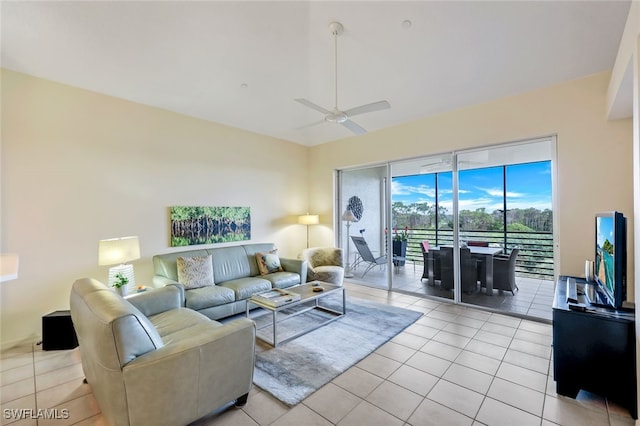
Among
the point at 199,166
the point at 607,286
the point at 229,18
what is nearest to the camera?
the point at 607,286

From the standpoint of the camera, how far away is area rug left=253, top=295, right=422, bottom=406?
7.54 feet

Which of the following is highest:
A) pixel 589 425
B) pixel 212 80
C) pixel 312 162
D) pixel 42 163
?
pixel 212 80

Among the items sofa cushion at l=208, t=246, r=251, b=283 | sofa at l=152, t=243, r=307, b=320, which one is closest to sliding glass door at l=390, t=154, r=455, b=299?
sofa at l=152, t=243, r=307, b=320

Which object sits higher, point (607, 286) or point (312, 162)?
point (312, 162)

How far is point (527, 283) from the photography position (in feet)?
13.7

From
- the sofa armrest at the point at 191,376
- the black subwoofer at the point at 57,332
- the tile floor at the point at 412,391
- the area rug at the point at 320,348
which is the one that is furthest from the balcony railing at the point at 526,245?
the black subwoofer at the point at 57,332

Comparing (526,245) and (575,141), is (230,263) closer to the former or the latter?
(526,245)

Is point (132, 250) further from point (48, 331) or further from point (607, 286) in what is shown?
point (607, 286)

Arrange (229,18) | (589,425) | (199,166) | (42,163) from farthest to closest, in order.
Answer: (199,166) → (42,163) → (229,18) → (589,425)

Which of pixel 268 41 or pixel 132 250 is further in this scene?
pixel 132 250

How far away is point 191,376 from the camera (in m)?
1.71

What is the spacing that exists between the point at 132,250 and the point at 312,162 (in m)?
3.98

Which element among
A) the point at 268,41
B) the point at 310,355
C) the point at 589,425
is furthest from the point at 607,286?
the point at 268,41

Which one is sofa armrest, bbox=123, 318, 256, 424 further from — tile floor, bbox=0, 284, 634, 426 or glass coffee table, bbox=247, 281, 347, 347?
glass coffee table, bbox=247, 281, 347, 347
